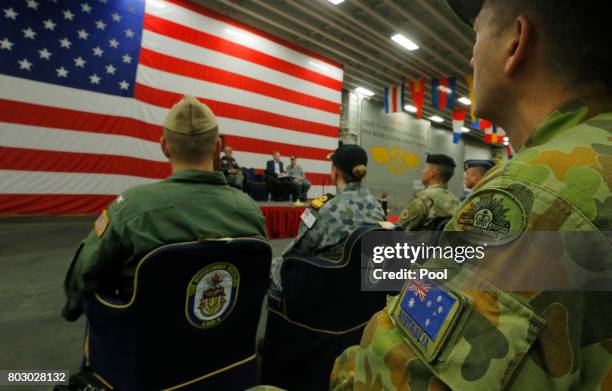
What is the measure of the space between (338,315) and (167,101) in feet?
15.8

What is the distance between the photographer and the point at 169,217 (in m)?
0.83

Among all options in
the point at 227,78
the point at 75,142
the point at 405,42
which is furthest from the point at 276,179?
the point at 405,42

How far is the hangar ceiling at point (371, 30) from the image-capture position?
5.73 m

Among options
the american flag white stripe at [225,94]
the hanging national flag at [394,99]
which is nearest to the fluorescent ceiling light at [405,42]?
the hanging national flag at [394,99]

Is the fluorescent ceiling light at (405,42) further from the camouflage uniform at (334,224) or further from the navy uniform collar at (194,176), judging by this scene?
the navy uniform collar at (194,176)

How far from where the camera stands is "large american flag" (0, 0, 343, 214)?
373 cm

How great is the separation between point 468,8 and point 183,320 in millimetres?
919

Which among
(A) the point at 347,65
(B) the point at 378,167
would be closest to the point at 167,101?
(A) the point at 347,65

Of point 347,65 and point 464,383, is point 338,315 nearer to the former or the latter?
point 464,383

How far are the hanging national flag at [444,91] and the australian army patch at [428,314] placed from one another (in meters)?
8.87

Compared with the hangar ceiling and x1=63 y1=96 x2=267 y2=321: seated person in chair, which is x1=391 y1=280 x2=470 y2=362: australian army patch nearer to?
x1=63 y1=96 x2=267 y2=321: seated person in chair

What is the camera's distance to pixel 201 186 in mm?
943

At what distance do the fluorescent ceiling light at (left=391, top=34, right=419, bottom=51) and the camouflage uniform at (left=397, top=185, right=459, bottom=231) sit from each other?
5308mm

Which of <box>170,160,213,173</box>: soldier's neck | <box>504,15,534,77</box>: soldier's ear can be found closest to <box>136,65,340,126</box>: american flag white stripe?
<box>170,160,213,173</box>: soldier's neck
